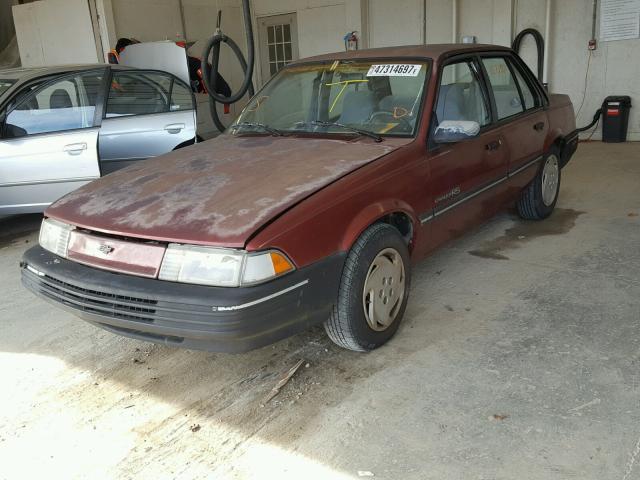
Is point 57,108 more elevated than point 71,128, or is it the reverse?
point 57,108

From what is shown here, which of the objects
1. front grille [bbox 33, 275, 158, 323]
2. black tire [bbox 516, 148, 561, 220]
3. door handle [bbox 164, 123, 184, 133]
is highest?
door handle [bbox 164, 123, 184, 133]

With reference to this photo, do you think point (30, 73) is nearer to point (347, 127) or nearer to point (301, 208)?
point (347, 127)

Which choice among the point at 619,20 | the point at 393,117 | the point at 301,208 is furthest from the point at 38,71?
the point at 619,20

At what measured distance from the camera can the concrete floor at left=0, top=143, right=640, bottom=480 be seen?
229 centimetres

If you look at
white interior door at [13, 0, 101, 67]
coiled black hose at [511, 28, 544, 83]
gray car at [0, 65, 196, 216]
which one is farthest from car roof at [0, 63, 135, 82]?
coiled black hose at [511, 28, 544, 83]

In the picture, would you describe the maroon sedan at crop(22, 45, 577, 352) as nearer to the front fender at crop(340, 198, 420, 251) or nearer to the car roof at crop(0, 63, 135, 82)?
the front fender at crop(340, 198, 420, 251)

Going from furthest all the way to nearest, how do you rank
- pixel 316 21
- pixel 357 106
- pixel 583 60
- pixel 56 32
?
pixel 316 21 < pixel 56 32 < pixel 583 60 < pixel 357 106

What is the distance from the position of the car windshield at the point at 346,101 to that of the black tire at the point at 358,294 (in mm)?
714

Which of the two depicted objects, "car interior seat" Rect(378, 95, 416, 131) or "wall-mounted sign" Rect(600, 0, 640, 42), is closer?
"car interior seat" Rect(378, 95, 416, 131)

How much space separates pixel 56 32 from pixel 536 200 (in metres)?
8.21

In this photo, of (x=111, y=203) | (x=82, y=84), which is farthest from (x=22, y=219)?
(x=111, y=203)

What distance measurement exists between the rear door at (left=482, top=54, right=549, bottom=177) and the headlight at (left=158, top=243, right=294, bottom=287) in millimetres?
2382

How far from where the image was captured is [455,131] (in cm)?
330

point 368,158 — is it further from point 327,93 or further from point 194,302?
point 194,302
